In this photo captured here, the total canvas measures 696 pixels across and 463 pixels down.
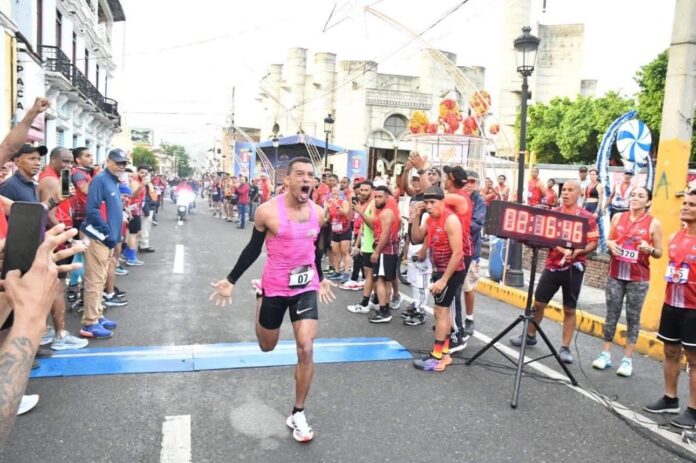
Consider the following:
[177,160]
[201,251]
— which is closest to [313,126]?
[201,251]

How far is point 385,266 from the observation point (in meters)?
7.01

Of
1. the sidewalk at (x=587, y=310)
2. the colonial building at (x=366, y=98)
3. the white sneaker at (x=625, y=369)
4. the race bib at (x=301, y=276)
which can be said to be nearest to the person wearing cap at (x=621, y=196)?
the sidewalk at (x=587, y=310)

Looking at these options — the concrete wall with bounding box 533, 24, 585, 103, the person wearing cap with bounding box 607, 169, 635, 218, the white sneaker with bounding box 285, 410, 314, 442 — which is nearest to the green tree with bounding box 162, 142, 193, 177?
the concrete wall with bounding box 533, 24, 585, 103

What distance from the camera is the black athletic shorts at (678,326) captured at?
161 inches

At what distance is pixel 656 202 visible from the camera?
21.6 ft

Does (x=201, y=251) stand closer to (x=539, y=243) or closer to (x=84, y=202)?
(x=84, y=202)

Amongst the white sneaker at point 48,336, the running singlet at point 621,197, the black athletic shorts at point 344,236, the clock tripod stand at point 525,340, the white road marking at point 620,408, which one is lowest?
the white road marking at point 620,408

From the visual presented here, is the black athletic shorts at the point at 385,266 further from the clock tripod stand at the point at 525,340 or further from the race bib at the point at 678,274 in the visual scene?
the race bib at the point at 678,274

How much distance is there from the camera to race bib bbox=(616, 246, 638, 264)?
5.09 meters

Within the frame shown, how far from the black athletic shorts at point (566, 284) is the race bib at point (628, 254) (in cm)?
51

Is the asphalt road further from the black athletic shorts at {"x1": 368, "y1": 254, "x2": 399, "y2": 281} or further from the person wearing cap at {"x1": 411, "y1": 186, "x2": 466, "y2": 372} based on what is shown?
the black athletic shorts at {"x1": 368, "y1": 254, "x2": 399, "y2": 281}

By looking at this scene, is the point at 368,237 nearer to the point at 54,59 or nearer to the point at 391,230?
the point at 391,230

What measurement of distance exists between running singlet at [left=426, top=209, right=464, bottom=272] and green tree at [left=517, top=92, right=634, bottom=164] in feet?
93.8

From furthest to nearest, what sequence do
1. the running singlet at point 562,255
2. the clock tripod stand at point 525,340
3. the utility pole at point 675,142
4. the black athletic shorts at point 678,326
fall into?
the utility pole at point 675,142 < the running singlet at point 562,255 < the clock tripod stand at point 525,340 < the black athletic shorts at point 678,326
